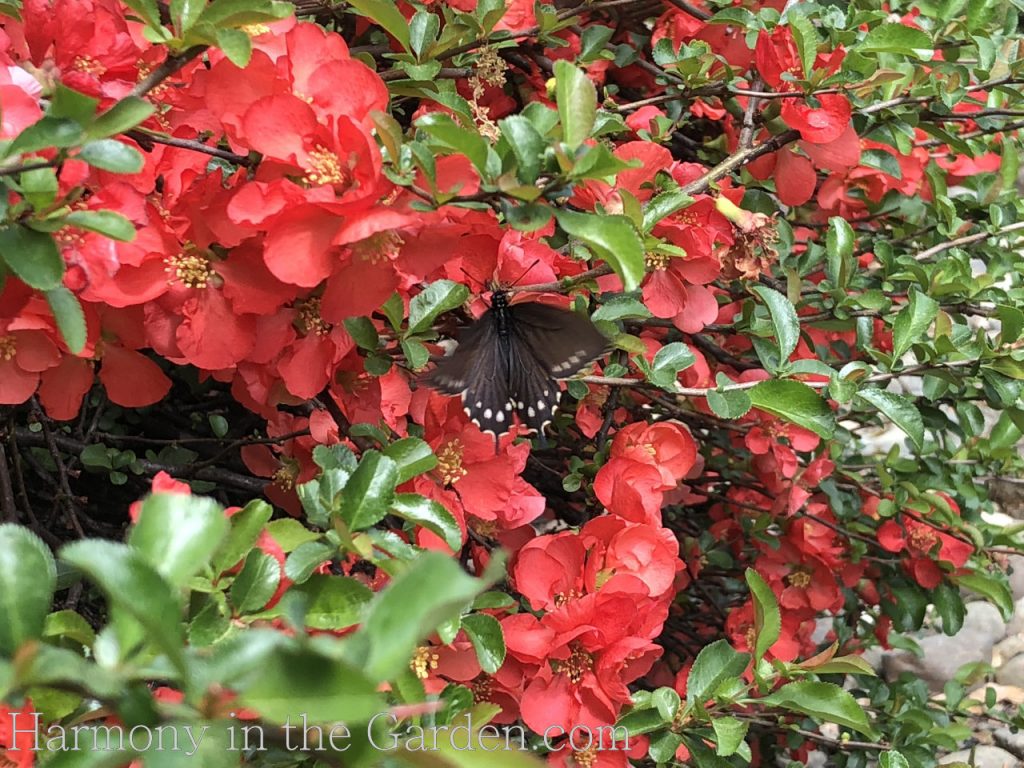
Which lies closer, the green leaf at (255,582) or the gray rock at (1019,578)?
the green leaf at (255,582)

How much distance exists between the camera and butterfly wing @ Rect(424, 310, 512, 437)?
84 centimetres

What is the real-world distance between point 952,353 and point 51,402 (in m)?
0.93

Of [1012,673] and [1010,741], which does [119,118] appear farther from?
[1012,673]

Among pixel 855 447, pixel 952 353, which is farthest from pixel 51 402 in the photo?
pixel 855 447

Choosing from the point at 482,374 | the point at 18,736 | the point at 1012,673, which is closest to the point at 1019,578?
the point at 1012,673

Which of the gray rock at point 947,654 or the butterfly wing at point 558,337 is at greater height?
the butterfly wing at point 558,337

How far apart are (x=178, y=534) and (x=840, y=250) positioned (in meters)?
0.92

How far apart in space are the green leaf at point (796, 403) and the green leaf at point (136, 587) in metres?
0.61

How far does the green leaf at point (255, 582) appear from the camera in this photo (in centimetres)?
61

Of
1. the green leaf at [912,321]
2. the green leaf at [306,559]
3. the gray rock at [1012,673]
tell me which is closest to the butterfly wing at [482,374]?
the green leaf at [306,559]

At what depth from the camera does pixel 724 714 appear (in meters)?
0.98

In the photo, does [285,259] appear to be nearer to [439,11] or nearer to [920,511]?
[439,11]

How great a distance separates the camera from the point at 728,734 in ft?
2.98

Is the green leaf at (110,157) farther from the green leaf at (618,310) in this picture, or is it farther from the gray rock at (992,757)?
the gray rock at (992,757)
